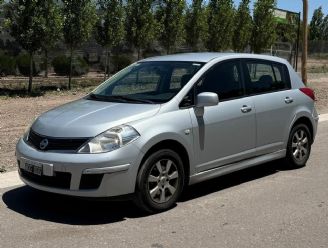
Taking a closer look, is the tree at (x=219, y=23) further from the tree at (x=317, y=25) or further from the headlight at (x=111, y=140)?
the tree at (x=317, y=25)

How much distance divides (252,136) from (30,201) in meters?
2.75

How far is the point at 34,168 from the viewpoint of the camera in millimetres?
5617

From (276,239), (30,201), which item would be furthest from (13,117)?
(276,239)

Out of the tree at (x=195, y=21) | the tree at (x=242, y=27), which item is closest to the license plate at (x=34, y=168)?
the tree at (x=195, y=21)

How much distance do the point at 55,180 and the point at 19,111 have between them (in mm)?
8830

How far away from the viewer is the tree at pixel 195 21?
25989 millimetres

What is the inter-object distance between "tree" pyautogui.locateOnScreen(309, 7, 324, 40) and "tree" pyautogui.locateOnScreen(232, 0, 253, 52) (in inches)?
2008

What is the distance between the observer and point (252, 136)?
6.85 meters

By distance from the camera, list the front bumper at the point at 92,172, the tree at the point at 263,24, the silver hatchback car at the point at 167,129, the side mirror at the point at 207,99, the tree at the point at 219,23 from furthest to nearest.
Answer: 1. the tree at the point at 263,24
2. the tree at the point at 219,23
3. the side mirror at the point at 207,99
4. the silver hatchback car at the point at 167,129
5. the front bumper at the point at 92,172

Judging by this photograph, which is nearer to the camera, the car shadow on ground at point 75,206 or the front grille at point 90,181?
the front grille at point 90,181

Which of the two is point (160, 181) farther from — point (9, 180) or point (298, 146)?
point (298, 146)

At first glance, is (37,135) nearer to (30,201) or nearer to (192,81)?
(30,201)

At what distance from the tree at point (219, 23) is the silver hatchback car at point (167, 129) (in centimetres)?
1990

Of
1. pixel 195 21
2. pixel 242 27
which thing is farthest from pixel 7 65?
pixel 242 27
